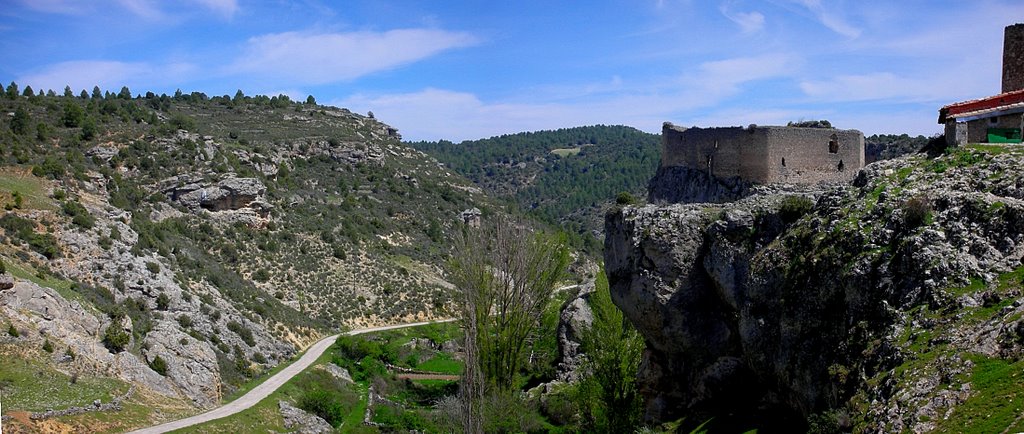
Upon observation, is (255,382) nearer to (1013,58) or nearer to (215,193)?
(215,193)

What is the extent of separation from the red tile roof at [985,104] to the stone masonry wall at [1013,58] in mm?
2188

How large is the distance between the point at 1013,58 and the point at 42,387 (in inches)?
1008

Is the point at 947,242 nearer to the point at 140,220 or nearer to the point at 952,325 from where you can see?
the point at 952,325

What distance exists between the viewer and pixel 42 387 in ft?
78.9

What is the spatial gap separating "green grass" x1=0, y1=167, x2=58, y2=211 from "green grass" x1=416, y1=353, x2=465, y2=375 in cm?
1786

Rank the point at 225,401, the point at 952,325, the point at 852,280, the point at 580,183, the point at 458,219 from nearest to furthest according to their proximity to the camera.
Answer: the point at 952,325 < the point at 852,280 < the point at 225,401 < the point at 458,219 < the point at 580,183

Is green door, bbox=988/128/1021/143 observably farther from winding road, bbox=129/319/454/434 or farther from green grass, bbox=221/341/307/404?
green grass, bbox=221/341/307/404

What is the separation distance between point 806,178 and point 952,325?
16452 millimetres

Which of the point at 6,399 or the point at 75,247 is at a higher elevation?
the point at 75,247

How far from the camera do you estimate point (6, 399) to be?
22609 millimetres

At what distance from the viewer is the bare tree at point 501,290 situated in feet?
109

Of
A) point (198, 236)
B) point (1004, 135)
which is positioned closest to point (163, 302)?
point (198, 236)

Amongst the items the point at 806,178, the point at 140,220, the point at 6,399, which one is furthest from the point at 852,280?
the point at 140,220

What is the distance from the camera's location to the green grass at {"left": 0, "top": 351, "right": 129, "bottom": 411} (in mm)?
23000
